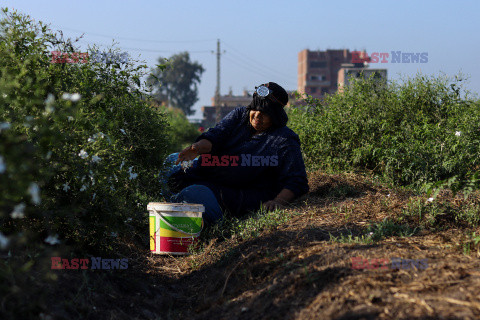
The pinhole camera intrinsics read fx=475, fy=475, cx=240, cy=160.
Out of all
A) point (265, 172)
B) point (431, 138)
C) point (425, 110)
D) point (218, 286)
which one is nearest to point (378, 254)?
point (218, 286)

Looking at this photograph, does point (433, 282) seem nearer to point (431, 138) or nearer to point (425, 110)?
point (431, 138)

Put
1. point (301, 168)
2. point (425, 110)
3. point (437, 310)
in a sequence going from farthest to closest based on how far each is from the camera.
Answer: point (425, 110), point (301, 168), point (437, 310)

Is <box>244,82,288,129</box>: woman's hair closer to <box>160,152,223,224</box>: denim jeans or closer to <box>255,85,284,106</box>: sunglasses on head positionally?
<box>255,85,284,106</box>: sunglasses on head

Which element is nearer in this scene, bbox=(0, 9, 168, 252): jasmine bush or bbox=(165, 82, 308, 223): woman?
bbox=(0, 9, 168, 252): jasmine bush

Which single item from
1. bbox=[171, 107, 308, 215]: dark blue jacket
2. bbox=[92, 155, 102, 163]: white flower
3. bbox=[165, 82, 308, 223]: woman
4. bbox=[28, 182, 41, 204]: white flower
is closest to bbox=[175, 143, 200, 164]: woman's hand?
bbox=[165, 82, 308, 223]: woman

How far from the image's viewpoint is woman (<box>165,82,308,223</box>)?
477 cm

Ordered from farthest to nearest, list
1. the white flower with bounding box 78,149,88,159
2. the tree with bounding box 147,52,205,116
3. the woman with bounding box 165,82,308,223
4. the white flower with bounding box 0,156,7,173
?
the tree with bounding box 147,52,205,116, the woman with bounding box 165,82,308,223, the white flower with bounding box 78,149,88,159, the white flower with bounding box 0,156,7,173

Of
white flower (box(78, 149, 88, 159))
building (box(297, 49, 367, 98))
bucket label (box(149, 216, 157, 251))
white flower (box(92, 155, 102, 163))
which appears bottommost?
bucket label (box(149, 216, 157, 251))

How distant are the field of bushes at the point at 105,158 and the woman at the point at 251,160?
39cm

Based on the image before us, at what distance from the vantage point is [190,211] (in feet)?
12.9

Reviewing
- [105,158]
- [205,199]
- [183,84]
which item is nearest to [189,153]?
[205,199]

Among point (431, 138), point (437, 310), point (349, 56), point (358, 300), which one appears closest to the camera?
point (437, 310)

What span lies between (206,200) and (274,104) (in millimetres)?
1212

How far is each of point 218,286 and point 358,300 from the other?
1178 millimetres
